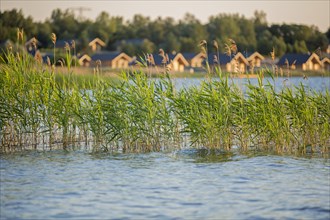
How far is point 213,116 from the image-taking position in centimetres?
1584

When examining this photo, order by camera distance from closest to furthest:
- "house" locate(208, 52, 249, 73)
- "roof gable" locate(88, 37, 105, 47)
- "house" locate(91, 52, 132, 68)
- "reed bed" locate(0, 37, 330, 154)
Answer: "reed bed" locate(0, 37, 330, 154), "house" locate(208, 52, 249, 73), "house" locate(91, 52, 132, 68), "roof gable" locate(88, 37, 105, 47)

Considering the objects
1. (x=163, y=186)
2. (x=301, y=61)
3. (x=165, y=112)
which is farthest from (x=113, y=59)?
(x=163, y=186)

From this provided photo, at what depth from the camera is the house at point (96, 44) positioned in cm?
11988

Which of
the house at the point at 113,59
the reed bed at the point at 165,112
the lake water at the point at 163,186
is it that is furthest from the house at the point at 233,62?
the house at the point at 113,59

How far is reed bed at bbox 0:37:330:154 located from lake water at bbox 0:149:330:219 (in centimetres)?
54

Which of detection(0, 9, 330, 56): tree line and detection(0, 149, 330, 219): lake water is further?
detection(0, 9, 330, 56): tree line

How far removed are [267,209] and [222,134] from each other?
16.8ft

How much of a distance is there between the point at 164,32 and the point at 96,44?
78.7ft

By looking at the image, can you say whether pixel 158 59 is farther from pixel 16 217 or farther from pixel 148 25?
pixel 16 217

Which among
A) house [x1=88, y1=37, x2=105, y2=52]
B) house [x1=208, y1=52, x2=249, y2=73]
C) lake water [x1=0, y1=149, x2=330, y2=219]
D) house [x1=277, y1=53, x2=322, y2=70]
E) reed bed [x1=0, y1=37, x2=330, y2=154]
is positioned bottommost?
lake water [x1=0, y1=149, x2=330, y2=219]

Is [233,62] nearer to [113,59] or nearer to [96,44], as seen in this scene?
[113,59]

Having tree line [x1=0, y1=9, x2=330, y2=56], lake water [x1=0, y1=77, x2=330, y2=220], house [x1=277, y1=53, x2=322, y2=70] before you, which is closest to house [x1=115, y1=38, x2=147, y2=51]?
tree line [x1=0, y1=9, x2=330, y2=56]

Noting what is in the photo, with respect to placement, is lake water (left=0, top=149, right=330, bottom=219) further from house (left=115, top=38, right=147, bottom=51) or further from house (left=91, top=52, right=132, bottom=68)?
house (left=115, top=38, right=147, bottom=51)

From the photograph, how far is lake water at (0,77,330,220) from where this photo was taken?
10586 mm
